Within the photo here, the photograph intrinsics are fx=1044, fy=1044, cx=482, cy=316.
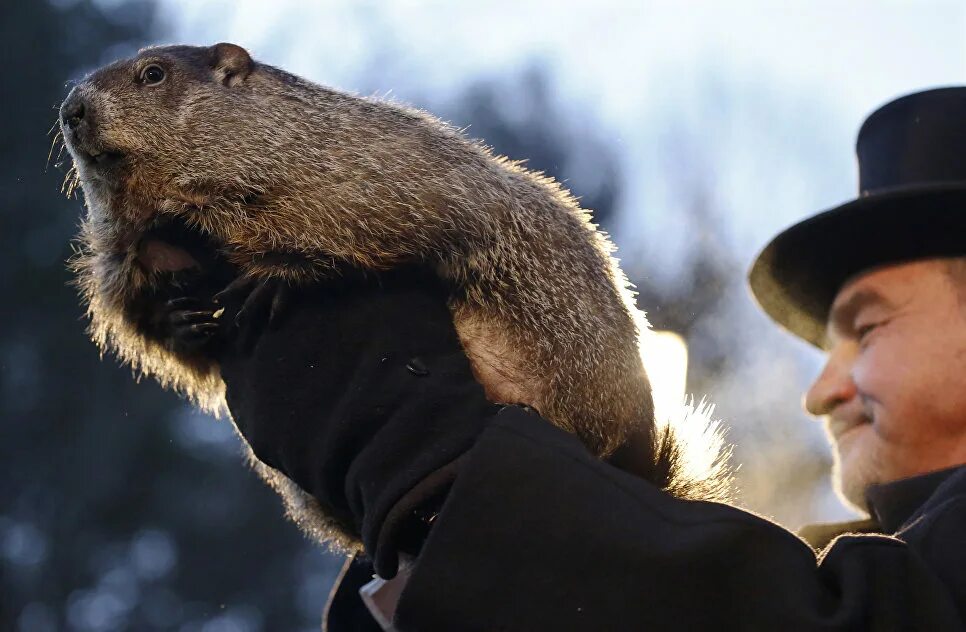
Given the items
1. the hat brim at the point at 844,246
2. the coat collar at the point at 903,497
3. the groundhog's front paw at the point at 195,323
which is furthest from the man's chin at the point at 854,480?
the groundhog's front paw at the point at 195,323

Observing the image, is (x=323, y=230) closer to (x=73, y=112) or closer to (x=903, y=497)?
(x=73, y=112)

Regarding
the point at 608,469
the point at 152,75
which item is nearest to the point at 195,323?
the point at 152,75

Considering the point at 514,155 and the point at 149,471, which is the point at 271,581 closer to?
the point at 149,471

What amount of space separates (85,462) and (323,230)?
31.8ft

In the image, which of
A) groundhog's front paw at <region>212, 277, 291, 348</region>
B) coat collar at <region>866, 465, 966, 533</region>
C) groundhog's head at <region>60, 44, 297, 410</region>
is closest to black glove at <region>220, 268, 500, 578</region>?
groundhog's front paw at <region>212, 277, 291, 348</region>

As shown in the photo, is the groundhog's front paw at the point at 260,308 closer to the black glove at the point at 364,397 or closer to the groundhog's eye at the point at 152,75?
the black glove at the point at 364,397

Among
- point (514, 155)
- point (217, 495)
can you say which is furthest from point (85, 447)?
point (514, 155)

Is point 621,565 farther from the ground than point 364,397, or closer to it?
farther from the ground

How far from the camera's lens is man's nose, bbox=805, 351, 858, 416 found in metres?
2.62

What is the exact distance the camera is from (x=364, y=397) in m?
1.79

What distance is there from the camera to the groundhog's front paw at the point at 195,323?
7.13 ft

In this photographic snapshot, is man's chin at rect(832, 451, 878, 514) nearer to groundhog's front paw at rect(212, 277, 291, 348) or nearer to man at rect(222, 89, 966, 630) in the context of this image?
man at rect(222, 89, 966, 630)

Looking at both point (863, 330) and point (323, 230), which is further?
point (863, 330)

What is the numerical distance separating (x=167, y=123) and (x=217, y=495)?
986 centimetres
